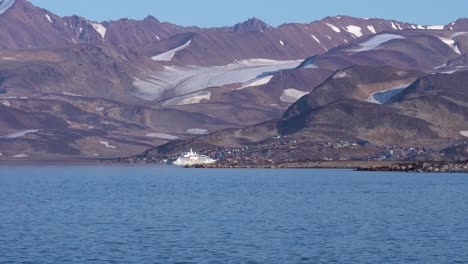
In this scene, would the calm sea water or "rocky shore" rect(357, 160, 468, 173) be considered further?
"rocky shore" rect(357, 160, 468, 173)

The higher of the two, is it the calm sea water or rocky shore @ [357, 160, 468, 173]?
rocky shore @ [357, 160, 468, 173]

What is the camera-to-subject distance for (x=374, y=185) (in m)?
140

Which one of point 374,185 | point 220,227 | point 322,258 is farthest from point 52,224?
point 374,185

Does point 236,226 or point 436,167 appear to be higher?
point 436,167

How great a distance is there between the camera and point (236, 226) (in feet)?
260

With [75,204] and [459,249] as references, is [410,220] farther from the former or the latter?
[75,204]

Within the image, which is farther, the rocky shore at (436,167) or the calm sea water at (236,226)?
the rocky shore at (436,167)

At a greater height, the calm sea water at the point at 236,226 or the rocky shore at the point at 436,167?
the rocky shore at the point at 436,167

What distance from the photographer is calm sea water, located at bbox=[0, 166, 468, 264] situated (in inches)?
2504

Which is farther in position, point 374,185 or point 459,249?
point 374,185

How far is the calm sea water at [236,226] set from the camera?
209 ft

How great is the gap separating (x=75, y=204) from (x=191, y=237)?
34454mm

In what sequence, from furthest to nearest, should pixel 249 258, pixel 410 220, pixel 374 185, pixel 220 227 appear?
pixel 374 185 < pixel 410 220 < pixel 220 227 < pixel 249 258

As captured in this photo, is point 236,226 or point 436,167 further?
point 436,167
